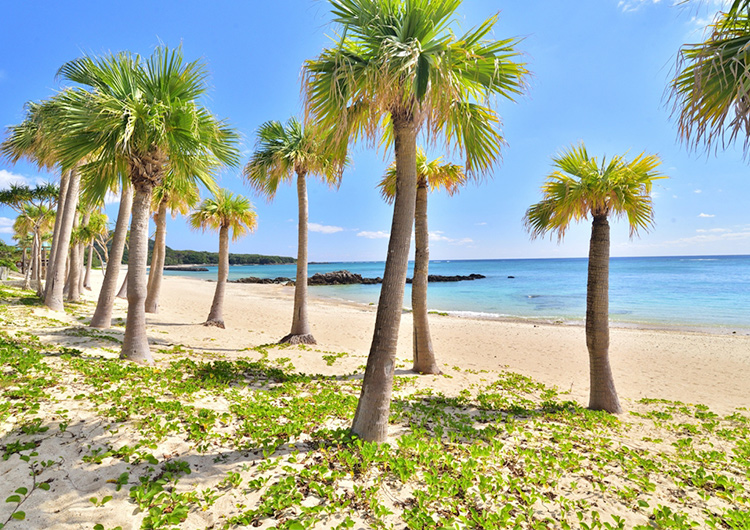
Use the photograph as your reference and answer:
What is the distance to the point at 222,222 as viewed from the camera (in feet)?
52.9

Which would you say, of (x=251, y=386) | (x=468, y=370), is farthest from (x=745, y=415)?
(x=251, y=386)

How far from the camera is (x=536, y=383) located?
31.5 ft

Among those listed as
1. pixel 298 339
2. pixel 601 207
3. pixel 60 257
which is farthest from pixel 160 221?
pixel 601 207

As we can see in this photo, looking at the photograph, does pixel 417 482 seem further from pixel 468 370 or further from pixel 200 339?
pixel 200 339

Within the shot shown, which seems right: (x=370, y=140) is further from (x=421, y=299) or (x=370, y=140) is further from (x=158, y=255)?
(x=158, y=255)

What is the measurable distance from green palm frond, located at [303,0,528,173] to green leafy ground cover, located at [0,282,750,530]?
390cm

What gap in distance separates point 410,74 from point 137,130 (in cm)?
591

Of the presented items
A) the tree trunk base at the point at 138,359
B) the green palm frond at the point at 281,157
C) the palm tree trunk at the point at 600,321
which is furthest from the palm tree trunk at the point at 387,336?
the green palm frond at the point at 281,157

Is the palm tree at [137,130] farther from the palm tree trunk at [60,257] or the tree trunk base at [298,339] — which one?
the palm tree trunk at [60,257]

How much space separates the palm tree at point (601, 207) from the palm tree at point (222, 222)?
1280 centimetres

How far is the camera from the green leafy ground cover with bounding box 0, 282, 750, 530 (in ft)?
10.3

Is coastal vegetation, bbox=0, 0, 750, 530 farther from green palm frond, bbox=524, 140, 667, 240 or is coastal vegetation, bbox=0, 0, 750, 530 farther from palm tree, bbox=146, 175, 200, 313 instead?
palm tree, bbox=146, 175, 200, 313

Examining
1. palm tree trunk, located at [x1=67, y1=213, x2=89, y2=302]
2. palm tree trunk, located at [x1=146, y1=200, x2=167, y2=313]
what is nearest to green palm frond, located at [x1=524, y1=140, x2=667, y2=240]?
palm tree trunk, located at [x1=146, y1=200, x2=167, y2=313]

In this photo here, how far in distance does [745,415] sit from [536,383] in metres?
4.03
